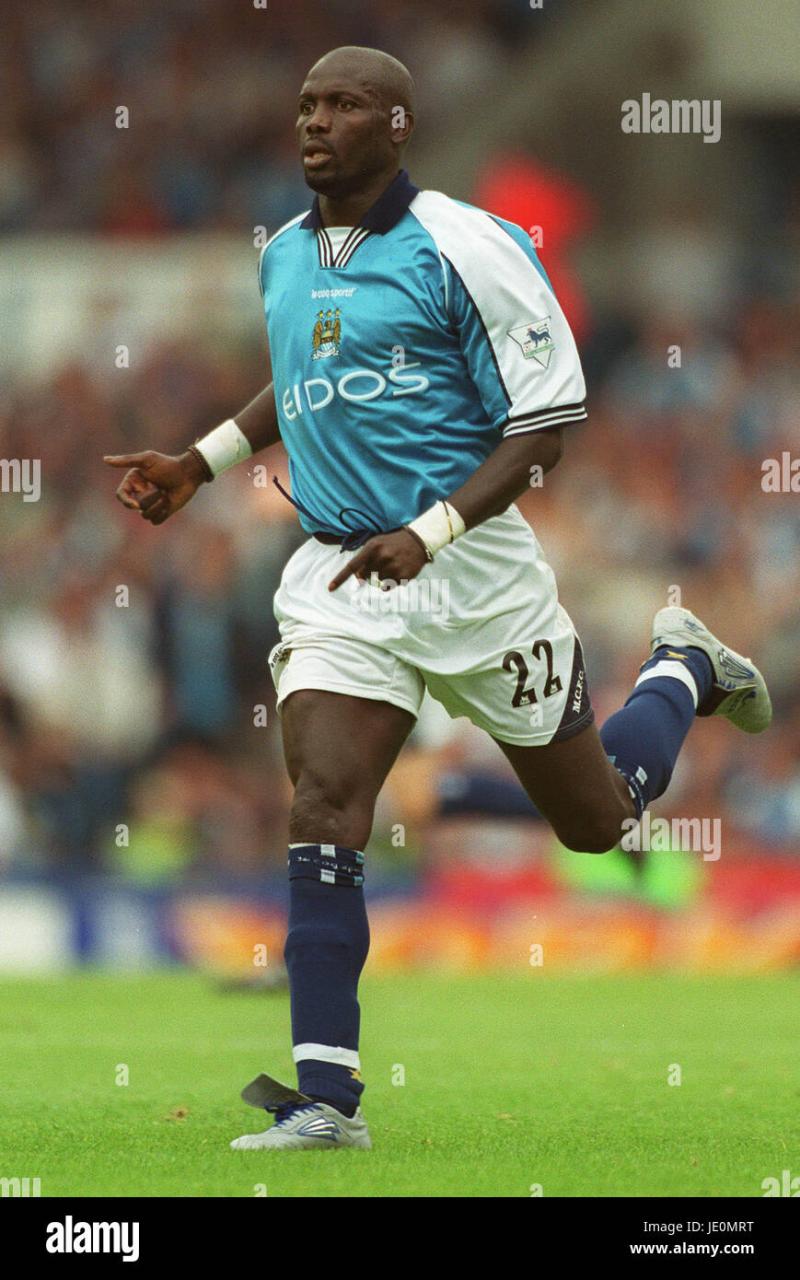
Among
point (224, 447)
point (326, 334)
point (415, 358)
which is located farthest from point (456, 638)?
point (224, 447)

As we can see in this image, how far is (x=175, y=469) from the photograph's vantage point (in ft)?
20.6

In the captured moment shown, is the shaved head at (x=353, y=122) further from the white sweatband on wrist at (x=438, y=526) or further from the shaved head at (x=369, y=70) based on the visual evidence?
the white sweatband on wrist at (x=438, y=526)

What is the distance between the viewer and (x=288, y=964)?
5.57 m

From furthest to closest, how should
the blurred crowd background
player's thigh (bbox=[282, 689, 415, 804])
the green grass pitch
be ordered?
the blurred crowd background → player's thigh (bbox=[282, 689, 415, 804]) → the green grass pitch

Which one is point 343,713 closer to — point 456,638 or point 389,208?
point 456,638

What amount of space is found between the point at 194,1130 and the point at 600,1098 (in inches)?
53.3

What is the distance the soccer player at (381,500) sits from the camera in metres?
5.52

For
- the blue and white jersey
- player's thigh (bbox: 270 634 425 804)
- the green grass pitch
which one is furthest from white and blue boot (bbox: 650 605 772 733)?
player's thigh (bbox: 270 634 425 804)

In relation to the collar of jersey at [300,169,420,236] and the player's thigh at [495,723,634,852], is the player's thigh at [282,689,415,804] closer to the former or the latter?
the player's thigh at [495,723,634,852]

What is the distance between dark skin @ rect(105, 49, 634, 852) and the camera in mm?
5535

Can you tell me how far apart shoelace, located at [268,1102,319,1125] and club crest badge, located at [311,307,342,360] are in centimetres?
193

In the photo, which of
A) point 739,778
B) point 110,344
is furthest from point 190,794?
point 110,344

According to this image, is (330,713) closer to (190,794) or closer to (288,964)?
(288,964)

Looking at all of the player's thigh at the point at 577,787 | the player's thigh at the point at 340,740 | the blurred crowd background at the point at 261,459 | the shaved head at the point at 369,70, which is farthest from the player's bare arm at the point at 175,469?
the blurred crowd background at the point at 261,459
